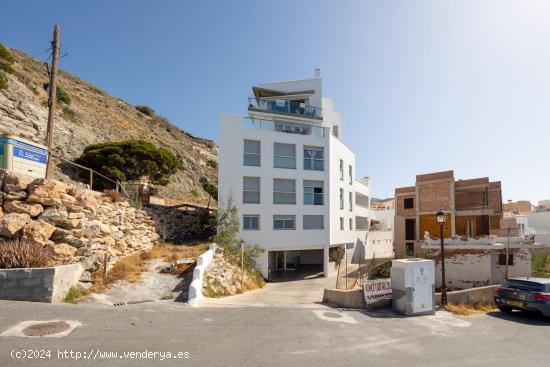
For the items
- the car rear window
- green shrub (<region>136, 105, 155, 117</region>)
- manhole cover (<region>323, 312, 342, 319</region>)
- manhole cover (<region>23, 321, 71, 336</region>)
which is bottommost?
manhole cover (<region>323, 312, 342, 319</region>)

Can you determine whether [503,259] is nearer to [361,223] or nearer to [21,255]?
[361,223]

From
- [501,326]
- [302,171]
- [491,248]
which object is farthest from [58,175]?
[491,248]

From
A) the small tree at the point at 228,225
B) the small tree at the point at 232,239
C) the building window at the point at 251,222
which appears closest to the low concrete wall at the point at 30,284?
the small tree at the point at 232,239

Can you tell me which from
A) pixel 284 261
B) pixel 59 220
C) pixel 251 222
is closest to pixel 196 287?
pixel 59 220

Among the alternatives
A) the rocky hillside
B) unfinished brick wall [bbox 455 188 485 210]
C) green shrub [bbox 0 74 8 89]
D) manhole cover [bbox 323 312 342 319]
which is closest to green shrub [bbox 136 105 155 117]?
the rocky hillside

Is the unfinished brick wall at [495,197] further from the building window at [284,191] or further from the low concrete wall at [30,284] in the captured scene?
the low concrete wall at [30,284]

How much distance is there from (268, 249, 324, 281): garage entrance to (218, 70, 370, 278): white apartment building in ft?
0.47

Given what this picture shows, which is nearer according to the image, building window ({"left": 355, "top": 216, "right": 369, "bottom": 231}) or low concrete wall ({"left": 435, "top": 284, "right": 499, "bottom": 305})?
low concrete wall ({"left": 435, "top": 284, "right": 499, "bottom": 305})

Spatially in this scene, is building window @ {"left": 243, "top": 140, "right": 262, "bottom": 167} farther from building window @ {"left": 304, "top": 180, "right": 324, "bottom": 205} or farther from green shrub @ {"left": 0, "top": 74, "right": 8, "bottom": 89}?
green shrub @ {"left": 0, "top": 74, "right": 8, "bottom": 89}

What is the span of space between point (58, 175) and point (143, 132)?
2762 centimetres

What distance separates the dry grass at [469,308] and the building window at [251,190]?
564 inches

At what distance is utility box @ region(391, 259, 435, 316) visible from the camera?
11.0m

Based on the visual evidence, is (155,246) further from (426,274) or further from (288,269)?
(426,274)

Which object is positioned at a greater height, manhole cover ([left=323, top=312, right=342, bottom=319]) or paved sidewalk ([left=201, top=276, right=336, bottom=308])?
manhole cover ([left=323, top=312, right=342, bottom=319])
